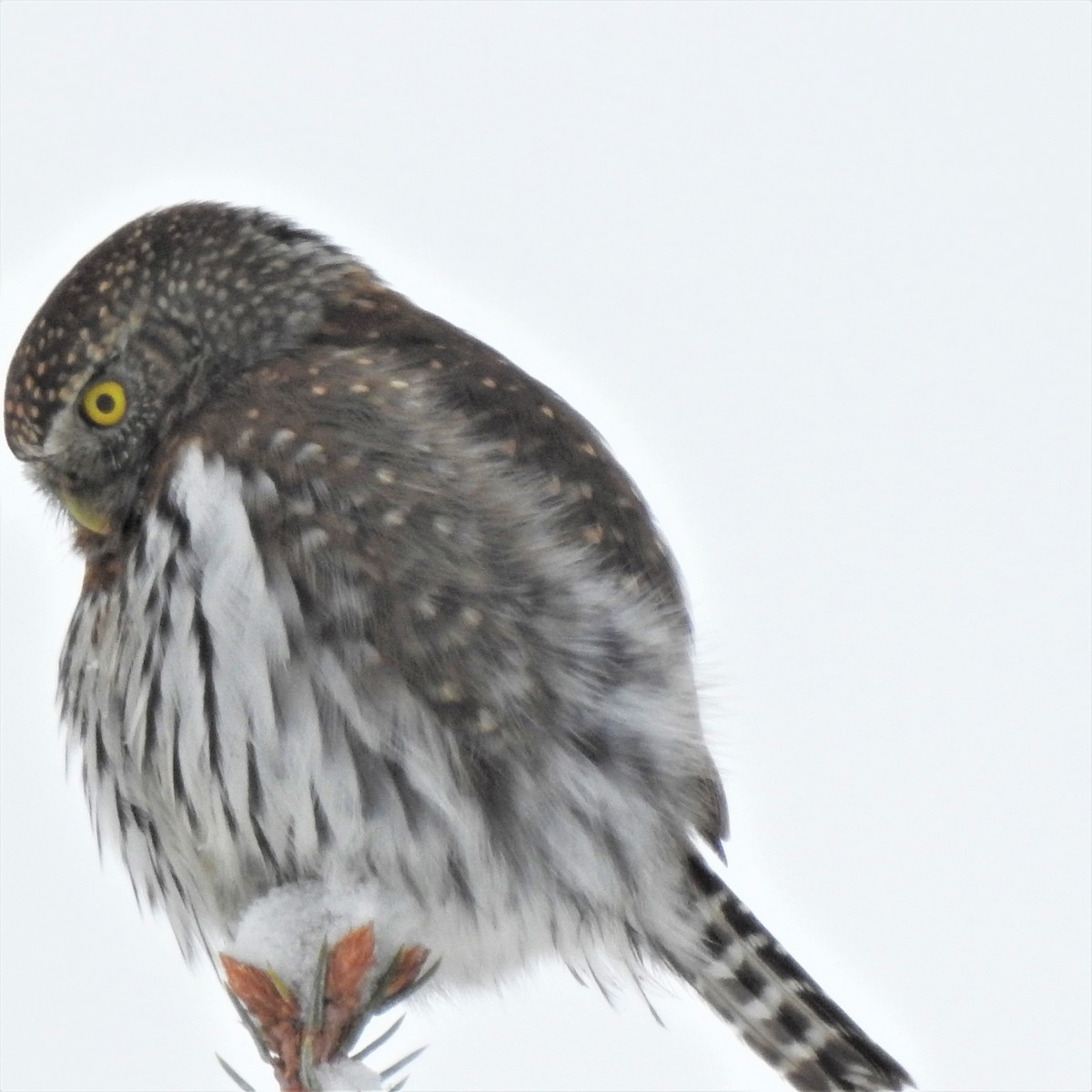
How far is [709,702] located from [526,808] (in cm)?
50

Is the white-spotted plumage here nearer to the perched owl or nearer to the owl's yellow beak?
the perched owl

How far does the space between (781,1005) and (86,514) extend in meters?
1.69

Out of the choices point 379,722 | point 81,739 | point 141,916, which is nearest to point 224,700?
point 379,722

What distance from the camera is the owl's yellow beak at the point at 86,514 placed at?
124 inches

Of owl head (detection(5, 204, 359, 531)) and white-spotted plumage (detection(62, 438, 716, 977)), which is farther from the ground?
owl head (detection(5, 204, 359, 531))

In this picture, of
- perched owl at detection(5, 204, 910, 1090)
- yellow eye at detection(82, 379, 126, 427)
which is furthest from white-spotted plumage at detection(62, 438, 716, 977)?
yellow eye at detection(82, 379, 126, 427)

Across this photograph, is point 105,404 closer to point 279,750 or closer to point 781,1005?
point 279,750

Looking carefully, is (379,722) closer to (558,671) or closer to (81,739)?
(558,671)

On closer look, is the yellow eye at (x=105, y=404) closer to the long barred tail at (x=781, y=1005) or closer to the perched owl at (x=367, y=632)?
Result: the perched owl at (x=367, y=632)

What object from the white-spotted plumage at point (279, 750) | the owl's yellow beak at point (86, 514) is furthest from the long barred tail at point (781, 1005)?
the owl's yellow beak at point (86, 514)

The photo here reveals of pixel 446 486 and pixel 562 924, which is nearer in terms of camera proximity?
pixel 446 486

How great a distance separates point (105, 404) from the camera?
3.15 meters

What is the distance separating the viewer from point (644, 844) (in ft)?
10.4

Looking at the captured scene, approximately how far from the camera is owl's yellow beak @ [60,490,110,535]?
3146 millimetres
